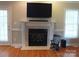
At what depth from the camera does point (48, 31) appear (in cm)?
694

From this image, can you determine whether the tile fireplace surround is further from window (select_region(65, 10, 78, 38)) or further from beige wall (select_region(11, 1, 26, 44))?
window (select_region(65, 10, 78, 38))

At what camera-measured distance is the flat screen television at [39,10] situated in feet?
22.4

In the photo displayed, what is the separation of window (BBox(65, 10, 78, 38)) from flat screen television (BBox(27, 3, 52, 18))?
863mm

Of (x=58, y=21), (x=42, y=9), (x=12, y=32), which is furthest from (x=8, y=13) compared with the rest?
(x=58, y=21)

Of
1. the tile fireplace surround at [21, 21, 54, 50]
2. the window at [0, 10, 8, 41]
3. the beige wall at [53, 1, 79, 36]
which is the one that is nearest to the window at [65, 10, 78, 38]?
the beige wall at [53, 1, 79, 36]

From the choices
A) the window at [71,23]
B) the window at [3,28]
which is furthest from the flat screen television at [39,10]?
the window at [3,28]

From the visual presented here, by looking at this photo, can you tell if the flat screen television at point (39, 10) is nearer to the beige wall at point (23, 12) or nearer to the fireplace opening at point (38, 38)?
the beige wall at point (23, 12)

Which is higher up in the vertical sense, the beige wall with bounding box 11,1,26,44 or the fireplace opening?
the beige wall with bounding box 11,1,26,44

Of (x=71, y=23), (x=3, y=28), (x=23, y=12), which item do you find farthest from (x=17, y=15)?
(x=71, y=23)

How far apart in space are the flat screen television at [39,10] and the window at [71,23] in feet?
2.83

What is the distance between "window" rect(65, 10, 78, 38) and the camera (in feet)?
23.4

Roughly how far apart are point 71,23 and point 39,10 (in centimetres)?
156

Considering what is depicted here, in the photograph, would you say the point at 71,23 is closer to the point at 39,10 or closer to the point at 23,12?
the point at 39,10

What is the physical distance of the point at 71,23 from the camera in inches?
283
